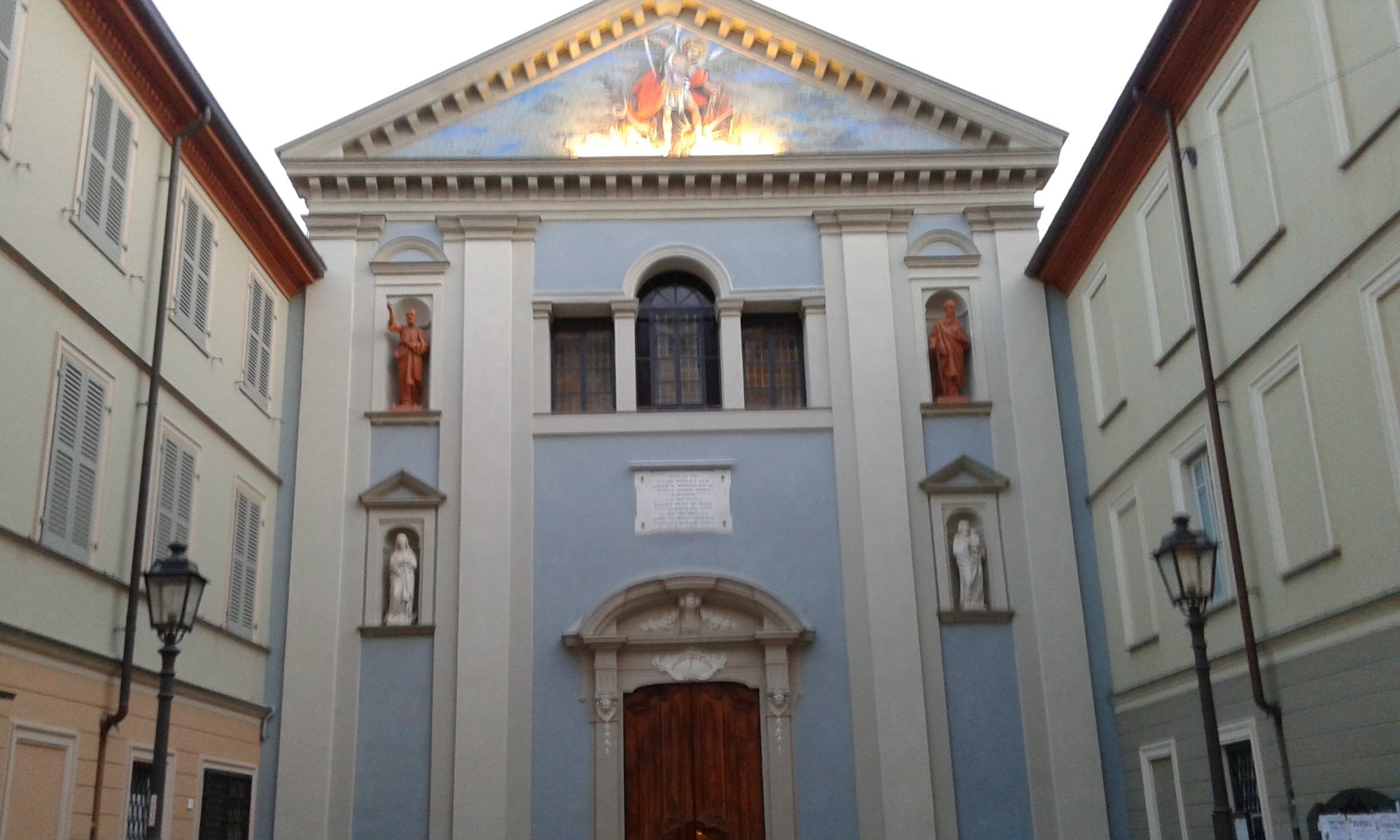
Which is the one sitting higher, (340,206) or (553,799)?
(340,206)

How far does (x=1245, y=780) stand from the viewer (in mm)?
13891

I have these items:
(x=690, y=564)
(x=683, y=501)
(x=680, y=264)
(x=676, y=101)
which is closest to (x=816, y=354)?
(x=680, y=264)

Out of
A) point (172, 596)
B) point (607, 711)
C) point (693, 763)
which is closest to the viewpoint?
point (172, 596)

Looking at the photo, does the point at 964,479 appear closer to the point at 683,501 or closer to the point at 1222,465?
the point at 683,501

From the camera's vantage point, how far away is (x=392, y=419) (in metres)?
19.2

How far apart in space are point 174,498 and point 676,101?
31.0 ft

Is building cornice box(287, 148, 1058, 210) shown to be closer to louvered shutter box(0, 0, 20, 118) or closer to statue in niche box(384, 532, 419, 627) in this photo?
statue in niche box(384, 532, 419, 627)

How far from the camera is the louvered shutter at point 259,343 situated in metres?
17.9

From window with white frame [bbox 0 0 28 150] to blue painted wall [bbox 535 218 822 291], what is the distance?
897 centimetres

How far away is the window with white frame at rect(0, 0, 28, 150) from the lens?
11578mm

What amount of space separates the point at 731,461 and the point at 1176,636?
6241 millimetres

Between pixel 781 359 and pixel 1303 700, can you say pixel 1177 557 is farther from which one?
pixel 781 359

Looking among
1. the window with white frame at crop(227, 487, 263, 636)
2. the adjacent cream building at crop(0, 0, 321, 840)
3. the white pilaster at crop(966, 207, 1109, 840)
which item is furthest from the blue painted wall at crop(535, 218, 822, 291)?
the window with white frame at crop(227, 487, 263, 636)

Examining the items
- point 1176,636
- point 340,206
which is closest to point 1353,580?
point 1176,636
